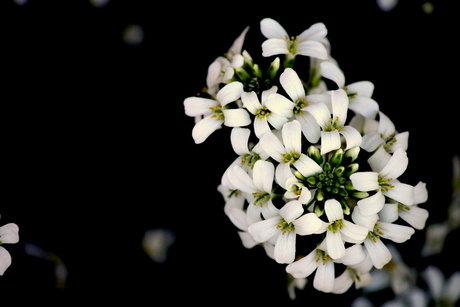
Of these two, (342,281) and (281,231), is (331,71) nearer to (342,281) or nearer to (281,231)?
(281,231)

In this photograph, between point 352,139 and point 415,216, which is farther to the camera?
point 415,216

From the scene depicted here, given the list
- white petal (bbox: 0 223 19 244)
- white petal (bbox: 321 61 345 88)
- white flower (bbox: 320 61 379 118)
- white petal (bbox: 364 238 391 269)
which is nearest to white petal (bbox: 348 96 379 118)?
white flower (bbox: 320 61 379 118)

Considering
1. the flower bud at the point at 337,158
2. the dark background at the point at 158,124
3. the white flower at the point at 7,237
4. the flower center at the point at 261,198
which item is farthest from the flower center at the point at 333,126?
the white flower at the point at 7,237

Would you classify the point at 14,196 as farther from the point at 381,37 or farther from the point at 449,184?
the point at 449,184

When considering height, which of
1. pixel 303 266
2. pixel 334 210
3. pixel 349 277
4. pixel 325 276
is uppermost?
pixel 334 210

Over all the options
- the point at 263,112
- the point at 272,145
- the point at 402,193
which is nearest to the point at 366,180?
the point at 402,193

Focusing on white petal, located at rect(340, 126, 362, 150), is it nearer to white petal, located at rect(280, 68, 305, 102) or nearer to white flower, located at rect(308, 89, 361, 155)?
white flower, located at rect(308, 89, 361, 155)

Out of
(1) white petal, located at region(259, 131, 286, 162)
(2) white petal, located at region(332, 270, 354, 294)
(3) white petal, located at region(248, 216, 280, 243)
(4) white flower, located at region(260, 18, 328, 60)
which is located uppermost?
(4) white flower, located at region(260, 18, 328, 60)
